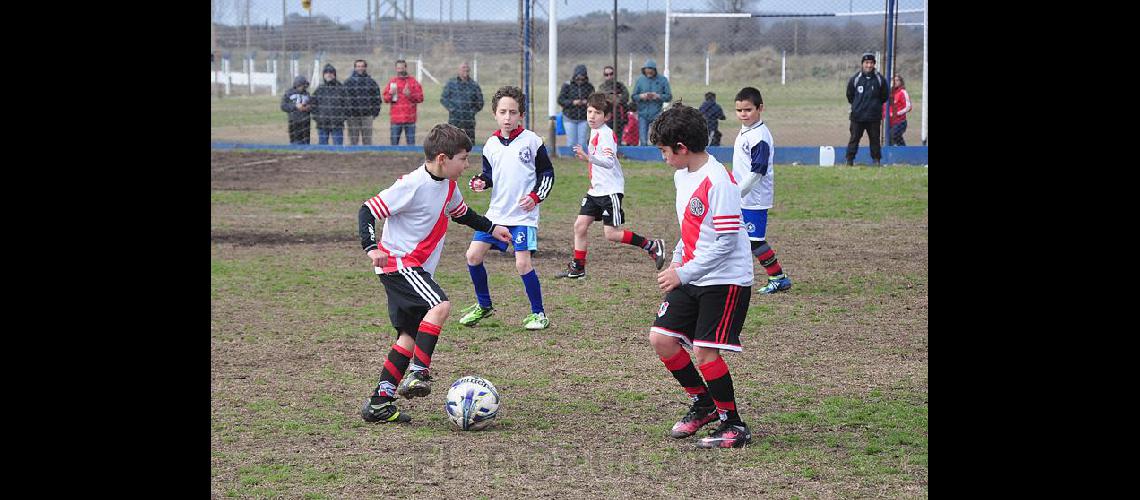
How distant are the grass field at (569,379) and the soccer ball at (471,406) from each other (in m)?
0.07

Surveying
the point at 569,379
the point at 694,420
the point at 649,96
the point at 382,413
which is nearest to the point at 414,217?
the point at 382,413

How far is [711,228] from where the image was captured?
5.62 m

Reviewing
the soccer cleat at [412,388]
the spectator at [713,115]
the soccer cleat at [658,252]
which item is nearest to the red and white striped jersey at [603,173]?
the soccer cleat at [658,252]

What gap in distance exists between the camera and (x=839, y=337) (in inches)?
318

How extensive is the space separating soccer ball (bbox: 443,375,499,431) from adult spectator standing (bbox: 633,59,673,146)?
15145 millimetres

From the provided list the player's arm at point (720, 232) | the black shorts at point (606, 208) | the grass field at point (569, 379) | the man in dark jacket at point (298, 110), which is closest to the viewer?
the grass field at point (569, 379)

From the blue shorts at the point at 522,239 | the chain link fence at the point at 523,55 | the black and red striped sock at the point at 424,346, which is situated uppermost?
the chain link fence at the point at 523,55

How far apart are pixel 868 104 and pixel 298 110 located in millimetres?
10398

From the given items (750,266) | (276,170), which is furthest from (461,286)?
(276,170)

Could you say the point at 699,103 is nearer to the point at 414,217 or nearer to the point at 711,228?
the point at 414,217

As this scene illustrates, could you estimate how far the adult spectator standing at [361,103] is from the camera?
867 inches

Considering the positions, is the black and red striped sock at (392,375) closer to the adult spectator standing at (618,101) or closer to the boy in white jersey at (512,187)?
the boy in white jersey at (512,187)

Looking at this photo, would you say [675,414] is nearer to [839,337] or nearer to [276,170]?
[839,337]
